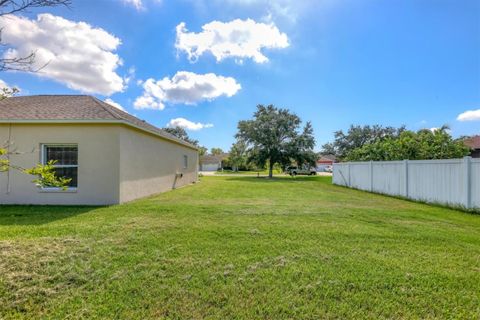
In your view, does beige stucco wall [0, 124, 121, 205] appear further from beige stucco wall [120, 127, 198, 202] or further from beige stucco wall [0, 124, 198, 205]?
beige stucco wall [120, 127, 198, 202]

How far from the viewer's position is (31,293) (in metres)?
2.85

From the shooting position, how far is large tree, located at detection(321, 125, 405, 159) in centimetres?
4297

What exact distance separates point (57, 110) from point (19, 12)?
7.48 meters

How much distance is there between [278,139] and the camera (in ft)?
95.4

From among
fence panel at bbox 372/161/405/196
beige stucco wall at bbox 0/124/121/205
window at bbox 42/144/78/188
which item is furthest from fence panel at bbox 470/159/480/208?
window at bbox 42/144/78/188

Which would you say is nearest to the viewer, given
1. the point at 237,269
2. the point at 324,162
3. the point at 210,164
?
the point at 237,269

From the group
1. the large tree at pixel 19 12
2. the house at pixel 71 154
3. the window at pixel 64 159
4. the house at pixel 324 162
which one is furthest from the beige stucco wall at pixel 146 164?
the house at pixel 324 162

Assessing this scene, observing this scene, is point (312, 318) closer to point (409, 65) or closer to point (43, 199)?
point (43, 199)

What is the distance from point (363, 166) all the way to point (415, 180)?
17.5 feet

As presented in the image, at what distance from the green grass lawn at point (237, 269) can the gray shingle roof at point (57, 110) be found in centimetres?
396

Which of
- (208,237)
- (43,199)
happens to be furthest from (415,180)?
(43,199)

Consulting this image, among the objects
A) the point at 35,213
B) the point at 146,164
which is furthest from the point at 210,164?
the point at 35,213

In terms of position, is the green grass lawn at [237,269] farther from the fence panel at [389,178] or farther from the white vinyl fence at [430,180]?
the fence panel at [389,178]

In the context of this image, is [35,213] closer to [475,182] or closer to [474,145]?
[475,182]
